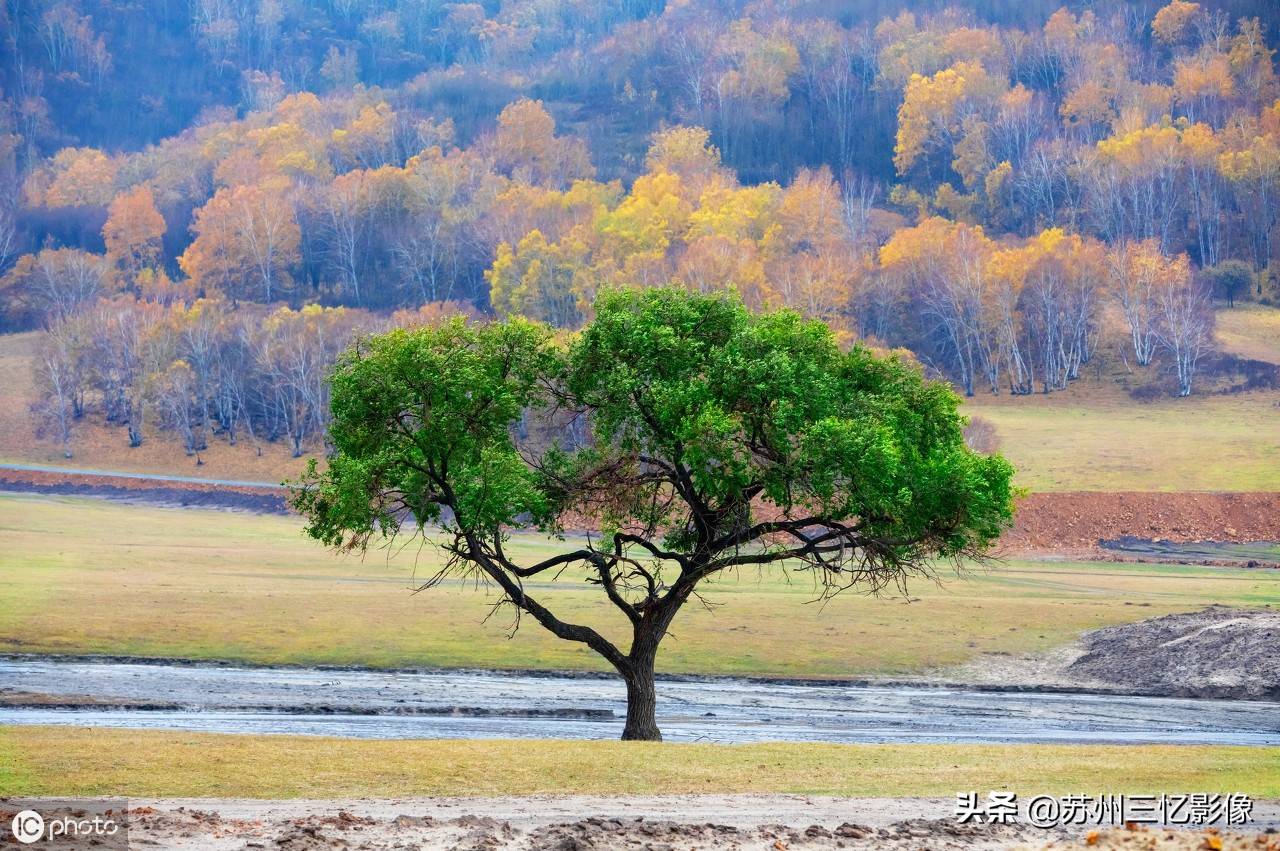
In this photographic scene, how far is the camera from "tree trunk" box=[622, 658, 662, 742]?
25578 millimetres

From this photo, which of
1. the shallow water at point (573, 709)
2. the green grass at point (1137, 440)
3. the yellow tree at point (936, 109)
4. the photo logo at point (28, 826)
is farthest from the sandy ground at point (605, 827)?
the yellow tree at point (936, 109)

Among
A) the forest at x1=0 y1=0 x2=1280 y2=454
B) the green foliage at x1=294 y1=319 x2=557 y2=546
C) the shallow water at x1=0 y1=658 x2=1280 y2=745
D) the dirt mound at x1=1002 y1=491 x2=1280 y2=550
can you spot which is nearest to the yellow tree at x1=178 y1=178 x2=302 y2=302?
the forest at x1=0 y1=0 x2=1280 y2=454

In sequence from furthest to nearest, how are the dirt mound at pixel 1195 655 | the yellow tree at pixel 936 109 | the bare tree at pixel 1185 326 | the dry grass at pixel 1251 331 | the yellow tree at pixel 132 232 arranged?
the yellow tree at pixel 936 109
the yellow tree at pixel 132 232
the dry grass at pixel 1251 331
the bare tree at pixel 1185 326
the dirt mound at pixel 1195 655

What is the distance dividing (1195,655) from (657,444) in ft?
71.1

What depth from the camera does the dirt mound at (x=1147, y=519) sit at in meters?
71.3

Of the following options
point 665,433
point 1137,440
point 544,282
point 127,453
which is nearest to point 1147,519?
point 1137,440

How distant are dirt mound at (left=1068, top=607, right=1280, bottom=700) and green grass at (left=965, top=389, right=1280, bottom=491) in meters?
34.7

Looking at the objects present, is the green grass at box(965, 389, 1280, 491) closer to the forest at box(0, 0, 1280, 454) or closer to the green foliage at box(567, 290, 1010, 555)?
the forest at box(0, 0, 1280, 454)

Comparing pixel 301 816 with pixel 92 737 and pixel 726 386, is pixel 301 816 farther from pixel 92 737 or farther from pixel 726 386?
pixel 726 386

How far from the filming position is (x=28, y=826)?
14203 mm

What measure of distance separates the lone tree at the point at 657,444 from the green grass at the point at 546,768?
143 inches

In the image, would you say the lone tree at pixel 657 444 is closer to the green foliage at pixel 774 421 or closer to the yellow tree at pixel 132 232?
the green foliage at pixel 774 421

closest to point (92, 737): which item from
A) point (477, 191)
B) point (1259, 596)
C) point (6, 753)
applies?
point (6, 753)

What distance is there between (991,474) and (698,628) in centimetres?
2079
